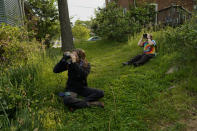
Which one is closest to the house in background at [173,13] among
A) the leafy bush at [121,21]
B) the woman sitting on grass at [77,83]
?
the leafy bush at [121,21]

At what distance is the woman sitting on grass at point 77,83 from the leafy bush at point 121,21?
25.6 feet

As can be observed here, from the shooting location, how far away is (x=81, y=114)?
2.92m

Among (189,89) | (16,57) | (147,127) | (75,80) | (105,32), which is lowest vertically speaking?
(147,127)

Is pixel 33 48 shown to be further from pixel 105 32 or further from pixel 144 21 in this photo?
pixel 144 21

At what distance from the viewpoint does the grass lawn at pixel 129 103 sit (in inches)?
99.3

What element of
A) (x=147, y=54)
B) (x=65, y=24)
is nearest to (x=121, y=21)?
(x=65, y=24)

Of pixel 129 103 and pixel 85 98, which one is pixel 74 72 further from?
pixel 129 103

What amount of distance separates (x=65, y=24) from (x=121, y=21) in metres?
3.94

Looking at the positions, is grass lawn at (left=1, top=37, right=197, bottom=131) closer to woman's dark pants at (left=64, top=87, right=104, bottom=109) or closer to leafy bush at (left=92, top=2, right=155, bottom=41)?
woman's dark pants at (left=64, top=87, right=104, bottom=109)

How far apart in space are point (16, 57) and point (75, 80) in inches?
68.1

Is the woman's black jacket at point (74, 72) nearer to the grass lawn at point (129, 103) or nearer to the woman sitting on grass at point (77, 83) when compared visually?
the woman sitting on grass at point (77, 83)

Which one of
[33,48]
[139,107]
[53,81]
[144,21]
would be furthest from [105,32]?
[139,107]

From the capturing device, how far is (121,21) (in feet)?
35.9

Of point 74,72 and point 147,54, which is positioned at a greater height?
point 147,54
